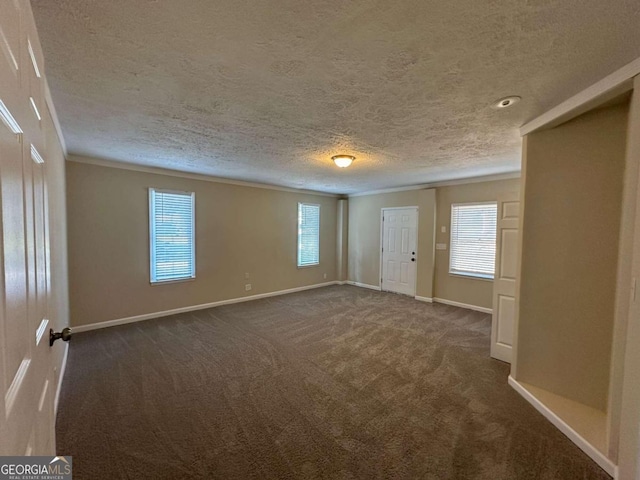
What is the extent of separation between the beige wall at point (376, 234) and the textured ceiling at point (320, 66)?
2767 mm

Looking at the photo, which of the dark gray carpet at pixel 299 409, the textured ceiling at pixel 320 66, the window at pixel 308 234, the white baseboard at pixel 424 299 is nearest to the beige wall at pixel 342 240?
the window at pixel 308 234

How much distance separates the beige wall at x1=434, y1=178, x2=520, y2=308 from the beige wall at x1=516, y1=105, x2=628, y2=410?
257 centimetres

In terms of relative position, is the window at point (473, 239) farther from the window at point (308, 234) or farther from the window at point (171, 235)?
the window at point (171, 235)

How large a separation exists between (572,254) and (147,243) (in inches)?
209

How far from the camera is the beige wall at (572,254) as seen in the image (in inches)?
85.5

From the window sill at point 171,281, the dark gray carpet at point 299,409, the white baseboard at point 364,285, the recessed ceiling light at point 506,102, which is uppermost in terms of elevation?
the recessed ceiling light at point 506,102

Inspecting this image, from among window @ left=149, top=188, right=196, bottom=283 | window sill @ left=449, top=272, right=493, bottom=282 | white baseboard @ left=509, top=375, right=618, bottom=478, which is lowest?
white baseboard @ left=509, top=375, right=618, bottom=478

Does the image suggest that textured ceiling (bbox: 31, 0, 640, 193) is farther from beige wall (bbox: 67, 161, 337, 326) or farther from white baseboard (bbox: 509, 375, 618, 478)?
white baseboard (bbox: 509, 375, 618, 478)

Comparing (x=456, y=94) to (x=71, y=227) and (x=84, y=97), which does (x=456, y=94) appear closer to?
(x=84, y=97)

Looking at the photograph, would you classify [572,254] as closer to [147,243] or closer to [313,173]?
[313,173]

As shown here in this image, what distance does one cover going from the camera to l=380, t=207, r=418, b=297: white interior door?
6.11 meters

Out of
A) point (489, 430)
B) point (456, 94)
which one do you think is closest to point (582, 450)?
point (489, 430)

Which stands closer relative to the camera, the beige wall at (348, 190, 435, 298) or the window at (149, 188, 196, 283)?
the window at (149, 188, 196, 283)

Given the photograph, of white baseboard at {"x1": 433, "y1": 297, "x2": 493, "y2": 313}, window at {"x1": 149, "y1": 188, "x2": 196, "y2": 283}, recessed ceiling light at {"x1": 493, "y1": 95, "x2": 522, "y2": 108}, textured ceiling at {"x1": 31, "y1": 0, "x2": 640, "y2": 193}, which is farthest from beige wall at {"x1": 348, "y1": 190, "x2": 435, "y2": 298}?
window at {"x1": 149, "y1": 188, "x2": 196, "y2": 283}
